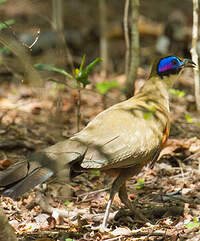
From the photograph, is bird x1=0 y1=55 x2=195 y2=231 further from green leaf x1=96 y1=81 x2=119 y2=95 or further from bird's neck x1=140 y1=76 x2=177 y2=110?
green leaf x1=96 y1=81 x2=119 y2=95

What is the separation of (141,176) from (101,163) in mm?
1854

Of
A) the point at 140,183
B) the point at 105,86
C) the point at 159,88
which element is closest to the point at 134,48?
the point at 159,88

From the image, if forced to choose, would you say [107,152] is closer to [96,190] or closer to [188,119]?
[96,190]

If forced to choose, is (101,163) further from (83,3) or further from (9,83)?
(83,3)

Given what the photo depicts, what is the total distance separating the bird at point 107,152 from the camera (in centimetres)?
351

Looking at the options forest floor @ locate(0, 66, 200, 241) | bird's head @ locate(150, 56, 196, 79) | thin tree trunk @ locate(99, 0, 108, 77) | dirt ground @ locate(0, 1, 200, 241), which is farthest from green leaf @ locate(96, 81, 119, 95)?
Result: bird's head @ locate(150, 56, 196, 79)

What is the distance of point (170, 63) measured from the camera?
16.7ft

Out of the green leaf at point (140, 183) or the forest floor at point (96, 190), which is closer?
the forest floor at point (96, 190)

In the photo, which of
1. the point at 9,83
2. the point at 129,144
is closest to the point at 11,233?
the point at 129,144

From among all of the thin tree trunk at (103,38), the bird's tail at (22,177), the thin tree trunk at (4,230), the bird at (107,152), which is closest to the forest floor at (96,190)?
the bird at (107,152)

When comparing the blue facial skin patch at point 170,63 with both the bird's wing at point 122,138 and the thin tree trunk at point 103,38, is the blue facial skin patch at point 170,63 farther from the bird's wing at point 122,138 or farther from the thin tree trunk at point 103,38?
the thin tree trunk at point 103,38

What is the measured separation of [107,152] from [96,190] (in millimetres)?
1410

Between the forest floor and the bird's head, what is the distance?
3.01 feet

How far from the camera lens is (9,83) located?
28.9 ft
